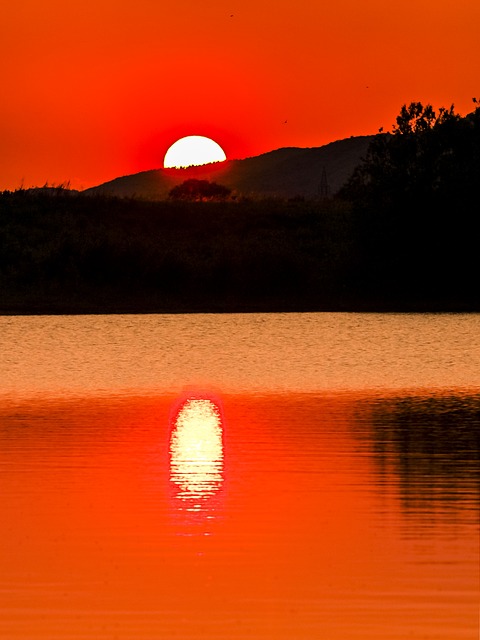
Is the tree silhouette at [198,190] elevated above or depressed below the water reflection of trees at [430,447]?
above

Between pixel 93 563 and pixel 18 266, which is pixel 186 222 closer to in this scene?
pixel 18 266

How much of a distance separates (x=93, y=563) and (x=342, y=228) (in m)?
69.1

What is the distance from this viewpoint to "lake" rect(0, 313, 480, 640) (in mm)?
9672

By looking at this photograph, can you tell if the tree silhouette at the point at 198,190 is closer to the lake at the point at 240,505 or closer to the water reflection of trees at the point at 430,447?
the lake at the point at 240,505

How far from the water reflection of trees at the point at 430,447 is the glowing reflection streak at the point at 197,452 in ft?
5.84

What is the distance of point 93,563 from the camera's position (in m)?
11.2

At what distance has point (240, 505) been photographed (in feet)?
44.7

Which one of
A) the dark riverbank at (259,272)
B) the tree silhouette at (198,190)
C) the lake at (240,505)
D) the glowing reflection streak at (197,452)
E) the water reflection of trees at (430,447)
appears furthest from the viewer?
the tree silhouette at (198,190)

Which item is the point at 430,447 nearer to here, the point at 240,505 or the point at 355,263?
the point at 240,505

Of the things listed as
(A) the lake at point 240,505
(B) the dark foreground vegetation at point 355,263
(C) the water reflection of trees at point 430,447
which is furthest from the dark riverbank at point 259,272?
(C) the water reflection of trees at point 430,447

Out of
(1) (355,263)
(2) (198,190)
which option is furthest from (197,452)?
(2) (198,190)

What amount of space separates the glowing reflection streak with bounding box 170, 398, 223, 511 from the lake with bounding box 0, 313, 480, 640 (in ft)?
0.17

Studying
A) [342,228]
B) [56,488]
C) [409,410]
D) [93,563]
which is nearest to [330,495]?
[56,488]

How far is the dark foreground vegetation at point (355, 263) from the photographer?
65438mm
